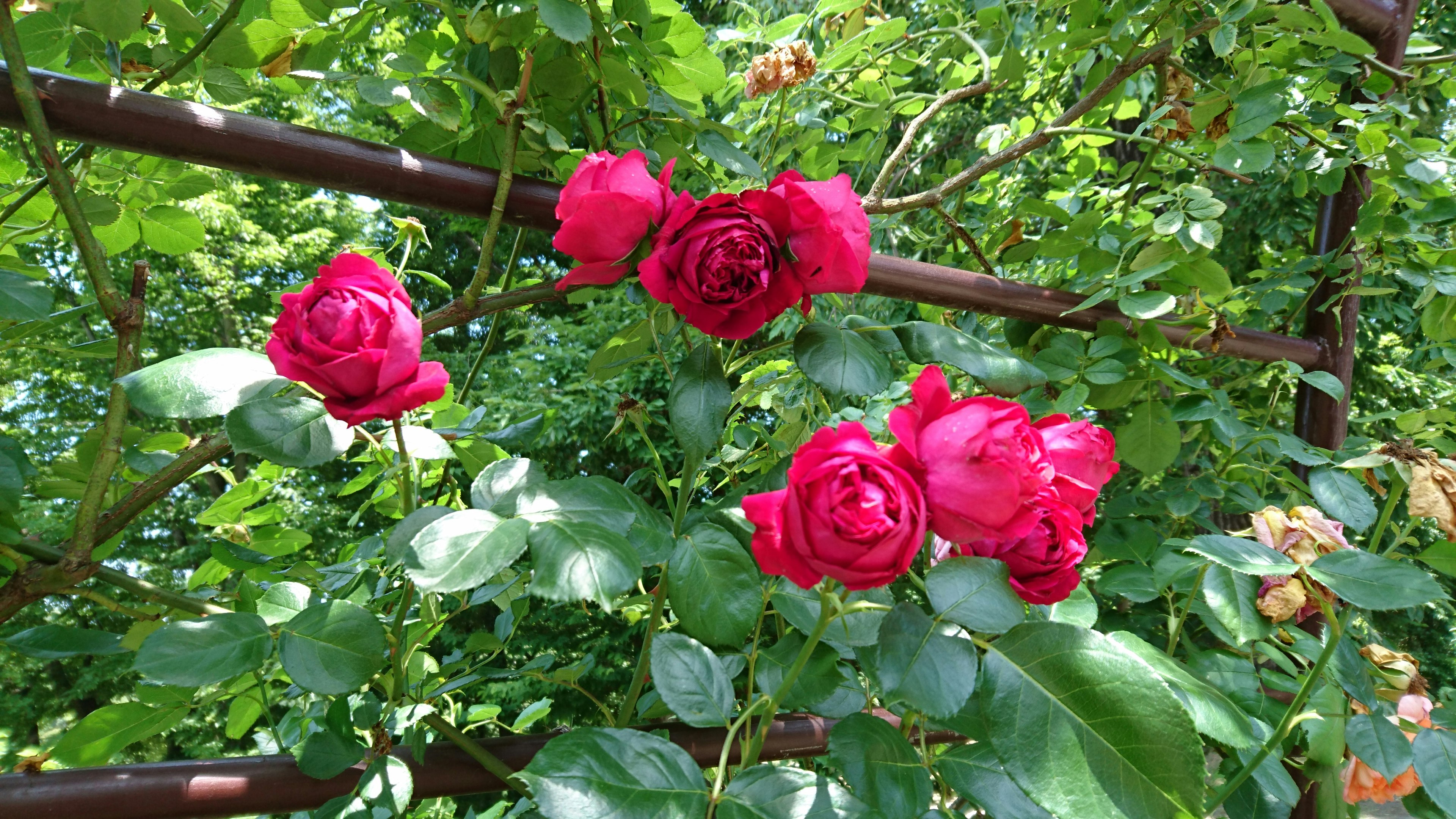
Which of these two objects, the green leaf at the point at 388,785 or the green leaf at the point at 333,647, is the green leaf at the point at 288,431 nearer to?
the green leaf at the point at 333,647

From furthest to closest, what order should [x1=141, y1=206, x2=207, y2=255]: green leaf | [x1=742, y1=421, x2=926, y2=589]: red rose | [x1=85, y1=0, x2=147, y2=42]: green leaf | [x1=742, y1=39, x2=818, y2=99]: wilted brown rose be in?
1. [x1=742, y1=39, x2=818, y2=99]: wilted brown rose
2. [x1=141, y1=206, x2=207, y2=255]: green leaf
3. [x1=85, y1=0, x2=147, y2=42]: green leaf
4. [x1=742, y1=421, x2=926, y2=589]: red rose

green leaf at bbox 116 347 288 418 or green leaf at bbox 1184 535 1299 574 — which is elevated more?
green leaf at bbox 116 347 288 418

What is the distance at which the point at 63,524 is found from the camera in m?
3.68

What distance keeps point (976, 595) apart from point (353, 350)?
0.31 m

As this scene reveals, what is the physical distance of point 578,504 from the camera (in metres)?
0.40

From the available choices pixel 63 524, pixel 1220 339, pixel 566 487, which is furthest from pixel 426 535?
pixel 63 524

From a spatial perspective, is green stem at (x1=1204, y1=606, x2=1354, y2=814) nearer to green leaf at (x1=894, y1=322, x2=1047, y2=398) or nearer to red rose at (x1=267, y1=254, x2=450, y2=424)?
green leaf at (x1=894, y1=322, x2=1047, y2=398)

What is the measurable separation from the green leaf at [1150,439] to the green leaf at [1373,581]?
32 centimetres

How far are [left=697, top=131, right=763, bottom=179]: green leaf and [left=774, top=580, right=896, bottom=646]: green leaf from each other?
0.33 meters

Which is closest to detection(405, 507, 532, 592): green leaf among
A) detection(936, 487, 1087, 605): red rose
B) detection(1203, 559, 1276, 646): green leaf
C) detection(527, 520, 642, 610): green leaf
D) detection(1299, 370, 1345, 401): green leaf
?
detection(527, 520, 642, 610): green leaf

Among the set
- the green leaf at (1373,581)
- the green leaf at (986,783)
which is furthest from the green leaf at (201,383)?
the green leaf at (1373,581)

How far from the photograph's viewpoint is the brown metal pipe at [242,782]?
393 millimetres

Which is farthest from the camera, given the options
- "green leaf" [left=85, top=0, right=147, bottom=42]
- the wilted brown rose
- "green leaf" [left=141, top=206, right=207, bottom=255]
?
the wilted brown rose

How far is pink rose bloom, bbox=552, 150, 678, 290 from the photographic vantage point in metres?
0.41
